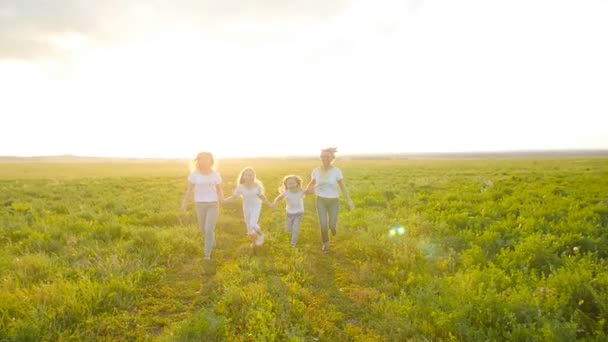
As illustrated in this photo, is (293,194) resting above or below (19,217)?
above

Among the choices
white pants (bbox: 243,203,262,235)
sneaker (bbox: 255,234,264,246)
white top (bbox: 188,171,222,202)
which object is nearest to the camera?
white top (bbox: 188,171,222,202)

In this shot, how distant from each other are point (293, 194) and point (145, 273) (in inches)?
142

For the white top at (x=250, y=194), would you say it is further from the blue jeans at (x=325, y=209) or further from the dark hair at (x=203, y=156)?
the blue jeans at (x=325, y=209)

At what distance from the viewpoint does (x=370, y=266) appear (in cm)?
684

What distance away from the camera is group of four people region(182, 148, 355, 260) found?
24.9ft

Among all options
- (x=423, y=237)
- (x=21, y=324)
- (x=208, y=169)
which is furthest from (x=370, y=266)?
(x=21, y=324)

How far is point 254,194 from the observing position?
8258mm

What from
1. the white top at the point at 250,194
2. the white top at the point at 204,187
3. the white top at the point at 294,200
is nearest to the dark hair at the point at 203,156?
the white top at the point at 204,187

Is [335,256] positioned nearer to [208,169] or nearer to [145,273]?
[208,169]

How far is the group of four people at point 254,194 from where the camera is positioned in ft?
24.9

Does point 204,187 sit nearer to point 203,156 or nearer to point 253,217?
point 203,156

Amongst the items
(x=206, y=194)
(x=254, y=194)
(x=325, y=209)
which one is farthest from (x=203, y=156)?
(x=325, y=209)

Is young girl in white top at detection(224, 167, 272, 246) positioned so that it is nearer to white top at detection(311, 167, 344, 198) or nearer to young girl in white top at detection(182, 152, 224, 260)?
young girl in white top at detection(182, 152, 224, 260)

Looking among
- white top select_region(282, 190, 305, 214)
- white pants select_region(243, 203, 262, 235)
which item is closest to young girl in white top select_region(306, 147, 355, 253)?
white top select_region(282, 190, 305, 214)
